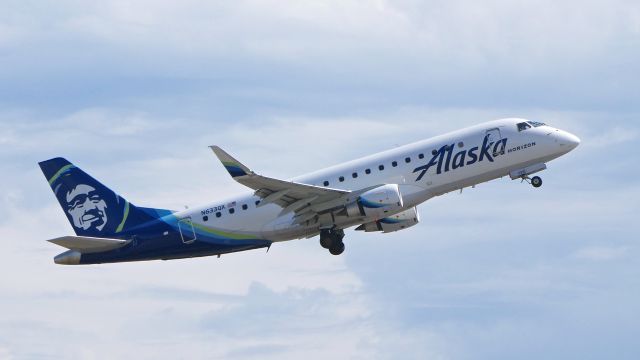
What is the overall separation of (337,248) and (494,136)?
1054 cm

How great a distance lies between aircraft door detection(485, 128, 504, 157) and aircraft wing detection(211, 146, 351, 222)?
26.8 ft

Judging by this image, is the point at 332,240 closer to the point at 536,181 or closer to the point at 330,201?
the point at 330,201

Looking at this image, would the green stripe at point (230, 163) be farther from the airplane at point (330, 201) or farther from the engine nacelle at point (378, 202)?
the engine nacelle at point (378, 202)

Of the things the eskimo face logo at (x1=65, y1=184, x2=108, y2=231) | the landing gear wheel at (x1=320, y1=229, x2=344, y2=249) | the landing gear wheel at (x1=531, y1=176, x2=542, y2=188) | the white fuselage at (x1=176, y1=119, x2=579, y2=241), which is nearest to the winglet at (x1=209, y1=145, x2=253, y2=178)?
the white fuselage at (x1=176, y1=119, x2=579, y2=241)

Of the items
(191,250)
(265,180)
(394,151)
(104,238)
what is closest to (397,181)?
(394,151)

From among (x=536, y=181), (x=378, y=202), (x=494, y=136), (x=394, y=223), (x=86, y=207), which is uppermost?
(x=86, y=207)

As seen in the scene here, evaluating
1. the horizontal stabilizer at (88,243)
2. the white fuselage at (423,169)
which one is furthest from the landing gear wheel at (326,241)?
the horizontal stabilizer at (88,243)

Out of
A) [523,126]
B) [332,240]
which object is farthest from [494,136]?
[332,240]

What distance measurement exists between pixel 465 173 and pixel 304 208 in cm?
882

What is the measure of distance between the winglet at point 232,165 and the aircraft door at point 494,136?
1351 cm

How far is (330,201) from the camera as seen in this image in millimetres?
61500

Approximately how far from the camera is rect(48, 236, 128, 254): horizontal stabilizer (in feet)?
203

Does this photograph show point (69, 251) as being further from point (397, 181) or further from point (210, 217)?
point (397, 181)

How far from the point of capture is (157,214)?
214ft
